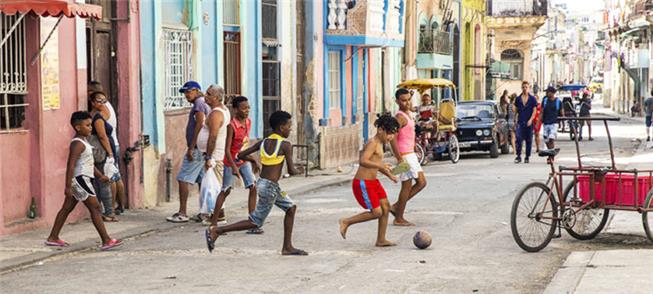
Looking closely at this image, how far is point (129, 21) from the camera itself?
52.9 feet

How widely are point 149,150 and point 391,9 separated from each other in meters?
13.1

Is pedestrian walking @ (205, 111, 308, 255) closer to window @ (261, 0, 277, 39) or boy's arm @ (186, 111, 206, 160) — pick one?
boy's arm @ (186, 111, 206, 160)

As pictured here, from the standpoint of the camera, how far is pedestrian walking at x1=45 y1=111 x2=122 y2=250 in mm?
11906

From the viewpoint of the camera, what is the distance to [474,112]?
3072cm

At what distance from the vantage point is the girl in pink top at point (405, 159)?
14.0 m

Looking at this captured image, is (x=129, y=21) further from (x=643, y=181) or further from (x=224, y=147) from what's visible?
(x=643, y=181)

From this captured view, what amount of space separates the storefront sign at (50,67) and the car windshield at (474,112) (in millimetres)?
17530

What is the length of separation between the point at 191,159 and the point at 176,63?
142 inches

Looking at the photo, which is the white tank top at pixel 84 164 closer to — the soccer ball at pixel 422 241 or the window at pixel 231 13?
the soccer ball at pixel 422 241

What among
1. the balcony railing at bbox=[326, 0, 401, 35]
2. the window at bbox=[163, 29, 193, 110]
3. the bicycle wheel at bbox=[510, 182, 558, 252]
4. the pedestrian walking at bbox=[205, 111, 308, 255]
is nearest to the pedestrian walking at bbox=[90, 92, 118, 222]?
the window at bbox=[163, 29, 193, 110]

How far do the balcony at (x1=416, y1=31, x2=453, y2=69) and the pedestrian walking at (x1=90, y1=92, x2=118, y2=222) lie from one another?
80.8 feet

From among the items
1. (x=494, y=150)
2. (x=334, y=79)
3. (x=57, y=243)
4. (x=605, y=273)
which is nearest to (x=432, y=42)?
(x=494, y=150)

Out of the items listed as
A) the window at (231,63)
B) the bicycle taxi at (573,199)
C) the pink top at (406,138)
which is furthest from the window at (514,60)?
the bicycle taxi at (573,199)

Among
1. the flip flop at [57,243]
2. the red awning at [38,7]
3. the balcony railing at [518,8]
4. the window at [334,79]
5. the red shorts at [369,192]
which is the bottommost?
the flip flop at [57,243]
